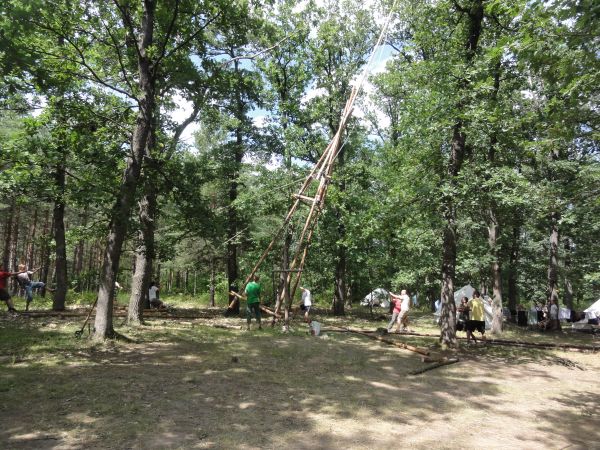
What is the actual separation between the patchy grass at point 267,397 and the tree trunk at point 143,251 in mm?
1932

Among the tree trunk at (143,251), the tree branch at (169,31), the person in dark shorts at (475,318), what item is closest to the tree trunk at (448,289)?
the person in dark shorts at (475,318)

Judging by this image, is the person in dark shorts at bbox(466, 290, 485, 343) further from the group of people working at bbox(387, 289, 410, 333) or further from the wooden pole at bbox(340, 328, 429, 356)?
the wooden pole at bbox(340, 328, 429, 356)

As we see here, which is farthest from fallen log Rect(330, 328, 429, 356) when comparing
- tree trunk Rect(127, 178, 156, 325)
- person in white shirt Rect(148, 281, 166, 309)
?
person in white shirt Rect(148, 281, 166, 309)

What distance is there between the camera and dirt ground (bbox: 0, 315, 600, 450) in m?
4.96

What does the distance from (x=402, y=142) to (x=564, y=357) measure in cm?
850

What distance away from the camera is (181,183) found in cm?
1089

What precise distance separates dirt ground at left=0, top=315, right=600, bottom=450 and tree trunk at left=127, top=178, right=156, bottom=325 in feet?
7.04

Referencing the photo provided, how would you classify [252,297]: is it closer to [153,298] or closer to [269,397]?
[269,397]

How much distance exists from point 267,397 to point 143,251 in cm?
623

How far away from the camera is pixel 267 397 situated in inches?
261

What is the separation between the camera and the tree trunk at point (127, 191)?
9398 millimetres

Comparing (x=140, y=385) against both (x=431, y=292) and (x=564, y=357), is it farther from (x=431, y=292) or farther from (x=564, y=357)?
(x=431, y=292)

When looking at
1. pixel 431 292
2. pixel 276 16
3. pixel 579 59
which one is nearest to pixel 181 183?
pixel 579 59

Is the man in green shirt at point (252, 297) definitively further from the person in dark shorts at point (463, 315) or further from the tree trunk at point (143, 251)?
the person in dark shorts at point (463, 315)
